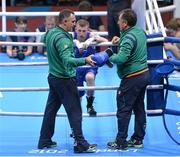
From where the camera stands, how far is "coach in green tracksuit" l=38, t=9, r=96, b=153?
5.35 meters

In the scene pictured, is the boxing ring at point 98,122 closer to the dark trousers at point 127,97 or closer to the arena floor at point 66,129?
the arena floor at point 66,129

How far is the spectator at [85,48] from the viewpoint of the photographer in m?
5.78

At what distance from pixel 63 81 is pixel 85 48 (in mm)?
532

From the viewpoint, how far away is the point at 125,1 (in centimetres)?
679

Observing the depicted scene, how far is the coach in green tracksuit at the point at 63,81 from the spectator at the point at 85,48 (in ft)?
1.13

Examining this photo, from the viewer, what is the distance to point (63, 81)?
17.9 feet

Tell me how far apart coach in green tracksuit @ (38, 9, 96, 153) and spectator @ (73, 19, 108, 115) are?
344 mm

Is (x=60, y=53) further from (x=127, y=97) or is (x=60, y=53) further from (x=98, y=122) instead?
(x=98, y=122)

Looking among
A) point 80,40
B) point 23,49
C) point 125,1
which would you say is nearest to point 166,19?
point 23,49

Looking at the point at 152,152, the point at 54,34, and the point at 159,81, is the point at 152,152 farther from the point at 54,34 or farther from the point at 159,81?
the point at 54,34

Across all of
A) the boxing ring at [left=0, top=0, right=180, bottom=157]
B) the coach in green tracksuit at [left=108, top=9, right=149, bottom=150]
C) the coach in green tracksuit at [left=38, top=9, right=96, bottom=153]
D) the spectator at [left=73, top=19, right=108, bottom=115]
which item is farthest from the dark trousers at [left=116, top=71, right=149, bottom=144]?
the spectator at [left=73, top=19, right=108, bottom=115]

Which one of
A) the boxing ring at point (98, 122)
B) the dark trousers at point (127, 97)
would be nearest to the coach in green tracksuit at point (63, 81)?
the boxing ring at point (98, 122)

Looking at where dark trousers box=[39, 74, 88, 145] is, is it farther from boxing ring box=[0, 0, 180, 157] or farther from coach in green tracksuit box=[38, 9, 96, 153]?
boxing ring box=[0, 0, 180, 157]

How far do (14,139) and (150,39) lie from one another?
1697 mm
